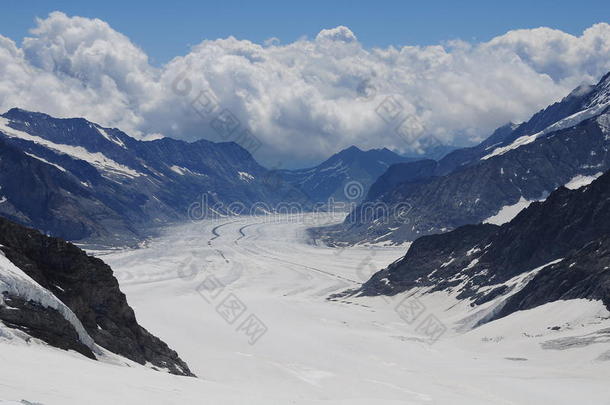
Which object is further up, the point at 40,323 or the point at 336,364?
the point at 40,323

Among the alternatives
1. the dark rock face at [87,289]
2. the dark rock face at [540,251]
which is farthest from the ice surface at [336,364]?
the dark rock face at [540,251]

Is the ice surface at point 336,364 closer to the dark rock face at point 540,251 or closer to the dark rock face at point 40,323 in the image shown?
the dark rock face at point 40,323

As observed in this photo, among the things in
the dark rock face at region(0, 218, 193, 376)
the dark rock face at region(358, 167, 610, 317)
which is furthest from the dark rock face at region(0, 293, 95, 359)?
the dark rock face at region(358, 167, 610, 317)

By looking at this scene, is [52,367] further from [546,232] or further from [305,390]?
[546,232]

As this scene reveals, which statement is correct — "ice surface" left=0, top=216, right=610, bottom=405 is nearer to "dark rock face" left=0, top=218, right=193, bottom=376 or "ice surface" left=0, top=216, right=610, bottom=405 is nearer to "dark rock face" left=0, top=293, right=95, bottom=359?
"dark rock face" left=0, top=293, right=95, bottom=359

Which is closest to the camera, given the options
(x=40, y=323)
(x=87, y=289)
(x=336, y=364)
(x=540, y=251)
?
(x=40, y=323)

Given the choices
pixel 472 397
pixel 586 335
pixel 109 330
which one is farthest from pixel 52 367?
pixel 586 335

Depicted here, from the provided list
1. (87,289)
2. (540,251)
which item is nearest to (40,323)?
(87,289)

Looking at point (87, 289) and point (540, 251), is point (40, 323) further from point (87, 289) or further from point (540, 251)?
point (540, 251)
